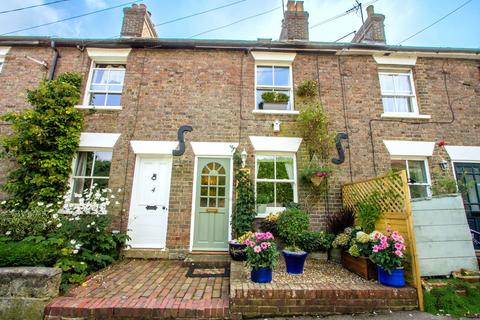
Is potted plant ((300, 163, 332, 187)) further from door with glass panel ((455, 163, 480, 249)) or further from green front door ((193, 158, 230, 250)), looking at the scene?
door with glass panel ((455, 163, 480, 249))

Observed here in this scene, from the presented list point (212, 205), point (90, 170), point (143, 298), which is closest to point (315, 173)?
point (212, 205)

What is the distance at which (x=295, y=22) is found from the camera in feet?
23.2

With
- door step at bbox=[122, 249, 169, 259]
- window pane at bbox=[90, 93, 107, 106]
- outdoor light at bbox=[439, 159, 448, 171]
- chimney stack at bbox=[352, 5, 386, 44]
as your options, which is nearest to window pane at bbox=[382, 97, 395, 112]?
A: outdoor light at bbox=[439, 159, 448, 171]

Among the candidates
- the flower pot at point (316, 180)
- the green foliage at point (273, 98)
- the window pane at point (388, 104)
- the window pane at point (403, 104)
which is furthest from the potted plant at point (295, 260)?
the window pane at point (403, 104)

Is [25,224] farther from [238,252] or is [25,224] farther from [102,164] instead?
[238,252]

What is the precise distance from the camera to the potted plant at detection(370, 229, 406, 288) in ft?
11.4

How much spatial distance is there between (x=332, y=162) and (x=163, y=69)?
5.67 m

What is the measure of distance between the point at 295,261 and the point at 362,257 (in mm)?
1198

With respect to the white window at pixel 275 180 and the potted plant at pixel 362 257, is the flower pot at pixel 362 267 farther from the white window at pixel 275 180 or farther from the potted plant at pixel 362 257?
the white window at pixel 275 180

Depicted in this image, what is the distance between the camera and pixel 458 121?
21.1 feet

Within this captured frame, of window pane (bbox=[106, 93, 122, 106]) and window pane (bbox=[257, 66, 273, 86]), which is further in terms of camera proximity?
window pane (bbox=[257, 66, 273, 86])

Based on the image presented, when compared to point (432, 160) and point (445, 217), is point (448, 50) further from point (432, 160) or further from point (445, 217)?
point (445, 217)

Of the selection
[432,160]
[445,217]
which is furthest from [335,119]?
[445,217]

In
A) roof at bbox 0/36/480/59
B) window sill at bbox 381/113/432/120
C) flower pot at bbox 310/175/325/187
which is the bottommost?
flower pot at bbox 310/175/325/187
